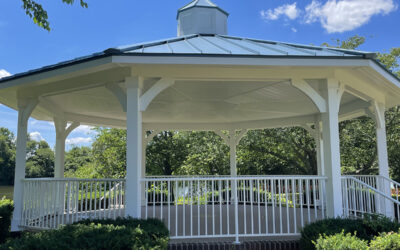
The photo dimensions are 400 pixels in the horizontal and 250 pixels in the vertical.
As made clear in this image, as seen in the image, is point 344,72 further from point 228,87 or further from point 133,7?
point 133,7

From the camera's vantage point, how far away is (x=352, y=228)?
4145 millimetres

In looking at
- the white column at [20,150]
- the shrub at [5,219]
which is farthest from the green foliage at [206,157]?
the shrub at [5,219]

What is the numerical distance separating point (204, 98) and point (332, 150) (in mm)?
3246

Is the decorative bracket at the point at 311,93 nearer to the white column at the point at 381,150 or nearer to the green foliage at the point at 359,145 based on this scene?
the white column at the point at 381,150

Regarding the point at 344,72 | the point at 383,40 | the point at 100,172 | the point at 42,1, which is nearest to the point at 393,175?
the point at 383,40

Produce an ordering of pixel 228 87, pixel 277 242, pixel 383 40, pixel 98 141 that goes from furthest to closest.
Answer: pixel 98 141
pixel 383 40
pixel 228 87
pixel 277 242

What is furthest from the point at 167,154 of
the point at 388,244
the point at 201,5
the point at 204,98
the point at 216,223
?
the point at 388,244

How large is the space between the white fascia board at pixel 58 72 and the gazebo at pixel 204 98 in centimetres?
2

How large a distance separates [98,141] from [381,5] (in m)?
23.6

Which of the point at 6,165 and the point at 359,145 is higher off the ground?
the point at 6,165

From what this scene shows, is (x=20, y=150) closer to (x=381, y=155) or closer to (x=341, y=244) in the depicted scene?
(x=341, y=244)

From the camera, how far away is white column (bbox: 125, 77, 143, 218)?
4766mm

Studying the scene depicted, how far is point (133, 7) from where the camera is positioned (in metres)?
14.3

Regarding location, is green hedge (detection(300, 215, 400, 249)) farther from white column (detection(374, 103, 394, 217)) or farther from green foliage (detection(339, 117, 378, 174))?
green foliage (detection(339, 117, 378, 174))
